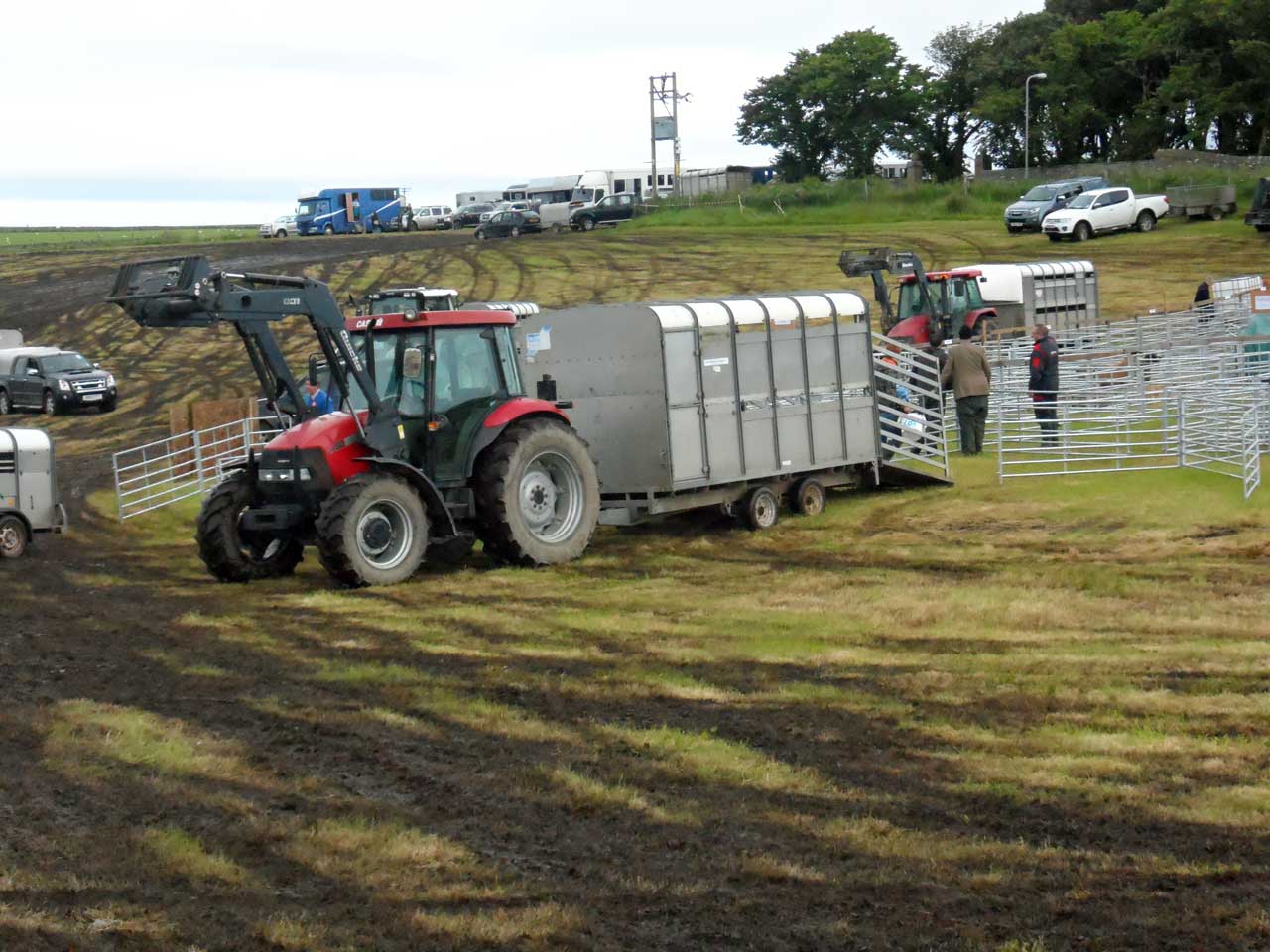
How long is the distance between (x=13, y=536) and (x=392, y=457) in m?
6.96

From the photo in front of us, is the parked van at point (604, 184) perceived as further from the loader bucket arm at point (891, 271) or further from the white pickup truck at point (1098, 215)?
the loader bucket arm at point (891, 271)

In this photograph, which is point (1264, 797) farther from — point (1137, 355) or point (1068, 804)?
point (1137, 355)

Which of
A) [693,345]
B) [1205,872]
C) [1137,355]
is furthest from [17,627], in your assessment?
[1137,355]

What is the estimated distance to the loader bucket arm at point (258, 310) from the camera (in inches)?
557

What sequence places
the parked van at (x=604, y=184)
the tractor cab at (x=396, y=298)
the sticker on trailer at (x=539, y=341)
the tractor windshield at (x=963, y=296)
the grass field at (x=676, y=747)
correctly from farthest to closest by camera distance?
the parked van at (x=604, y=184), the tractor windshield at (x=963, y=296), the sticker on trailer at (x=539, y=341), the tractor cab at (x=396, y=298), the grass field at (x=676, y=747)

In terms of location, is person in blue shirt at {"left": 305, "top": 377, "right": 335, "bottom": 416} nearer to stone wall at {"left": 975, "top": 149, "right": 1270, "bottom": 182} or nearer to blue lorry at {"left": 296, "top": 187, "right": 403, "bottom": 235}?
stone wall at {"left": 975, "top": 149, "right": 1270, "bottom": 182}

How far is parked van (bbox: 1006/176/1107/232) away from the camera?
180ft

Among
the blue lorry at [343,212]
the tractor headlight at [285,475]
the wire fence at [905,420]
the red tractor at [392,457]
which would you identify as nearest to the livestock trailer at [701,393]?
the red tractor at [392,457]

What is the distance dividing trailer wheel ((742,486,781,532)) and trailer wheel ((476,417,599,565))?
231cm

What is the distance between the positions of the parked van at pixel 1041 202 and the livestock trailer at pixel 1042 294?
18.3 m

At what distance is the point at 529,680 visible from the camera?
448 inches

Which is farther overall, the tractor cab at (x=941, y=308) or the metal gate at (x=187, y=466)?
the tractor cab at (x=941, y=308)

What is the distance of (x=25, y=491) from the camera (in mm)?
20266

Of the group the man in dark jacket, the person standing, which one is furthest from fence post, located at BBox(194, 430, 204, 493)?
the man in dark jacket
